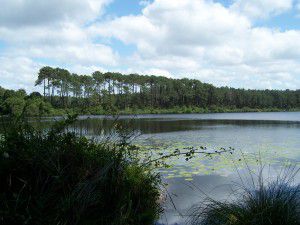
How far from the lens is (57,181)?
3.98m

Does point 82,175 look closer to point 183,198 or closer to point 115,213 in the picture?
point 115,213

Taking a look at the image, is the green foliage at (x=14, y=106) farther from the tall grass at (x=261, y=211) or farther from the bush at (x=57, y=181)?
the tall grass at (x=261, y=211)

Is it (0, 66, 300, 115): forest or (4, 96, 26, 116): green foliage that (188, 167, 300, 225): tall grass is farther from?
(0, 66, 300, 115): forest

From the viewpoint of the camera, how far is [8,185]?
4.06 meters

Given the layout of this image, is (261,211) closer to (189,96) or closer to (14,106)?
(14,106)

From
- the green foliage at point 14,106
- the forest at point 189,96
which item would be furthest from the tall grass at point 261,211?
the forest at point 189,96

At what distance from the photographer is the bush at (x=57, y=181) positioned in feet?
12.0

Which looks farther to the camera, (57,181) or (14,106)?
(14,106)

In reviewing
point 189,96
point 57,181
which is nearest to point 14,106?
point 57,181

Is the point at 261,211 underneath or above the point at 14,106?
underneath

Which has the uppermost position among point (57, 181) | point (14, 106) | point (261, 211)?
point (14, 106)

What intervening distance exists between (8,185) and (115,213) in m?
1.34

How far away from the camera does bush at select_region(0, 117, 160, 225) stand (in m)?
3.66

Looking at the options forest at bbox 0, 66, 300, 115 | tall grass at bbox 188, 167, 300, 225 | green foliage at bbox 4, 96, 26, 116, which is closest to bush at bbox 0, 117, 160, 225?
green foliage at bbox 4, 96, 26, 116
